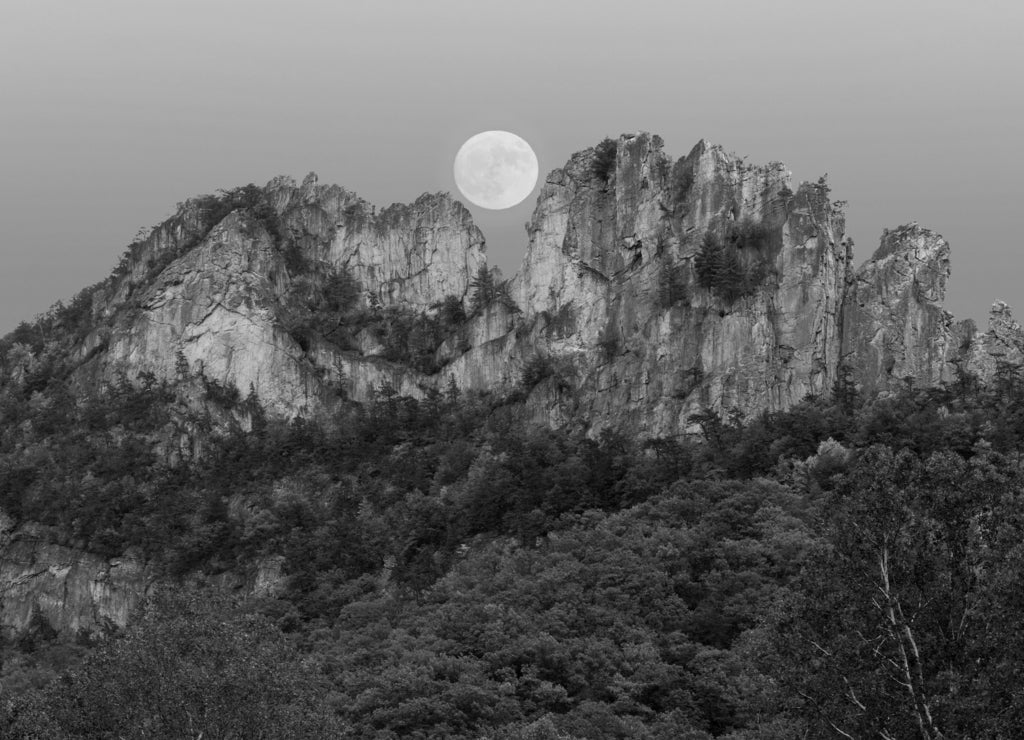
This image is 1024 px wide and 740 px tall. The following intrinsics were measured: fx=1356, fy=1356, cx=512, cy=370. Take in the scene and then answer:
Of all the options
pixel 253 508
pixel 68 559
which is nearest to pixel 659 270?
pixel 253 508

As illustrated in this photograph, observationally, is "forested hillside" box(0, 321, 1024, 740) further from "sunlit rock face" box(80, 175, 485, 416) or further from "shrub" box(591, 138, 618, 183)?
"shrub" box(591, 138, 618, 183)

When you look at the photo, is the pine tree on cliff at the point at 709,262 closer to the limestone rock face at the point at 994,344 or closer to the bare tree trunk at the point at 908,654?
the limestone rock face at the point at 994,344

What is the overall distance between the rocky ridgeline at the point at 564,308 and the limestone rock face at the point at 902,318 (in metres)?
0.09

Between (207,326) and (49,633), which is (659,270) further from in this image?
(49,633)

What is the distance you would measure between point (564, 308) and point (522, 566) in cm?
2041

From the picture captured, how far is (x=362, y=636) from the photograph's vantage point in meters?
45.6

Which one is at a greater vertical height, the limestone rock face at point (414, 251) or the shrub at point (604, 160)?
the shrub at point (604, 160)

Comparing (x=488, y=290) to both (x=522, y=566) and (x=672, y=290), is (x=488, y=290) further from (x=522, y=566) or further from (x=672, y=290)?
(x=522, y=566)

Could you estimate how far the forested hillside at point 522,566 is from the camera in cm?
2217

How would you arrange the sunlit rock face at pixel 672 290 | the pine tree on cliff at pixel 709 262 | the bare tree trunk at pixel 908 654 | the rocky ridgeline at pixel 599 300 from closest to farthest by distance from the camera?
1. the bare tree trunk at pixel 908 654
2. the rocky ridgeline at pixel 599 300
3. the sunlit rock face at pixel 672 290
4. the pine tree on cliff at pixel 709 262

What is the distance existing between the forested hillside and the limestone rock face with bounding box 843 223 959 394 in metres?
1.83

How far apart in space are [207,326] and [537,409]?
19353 millimetres

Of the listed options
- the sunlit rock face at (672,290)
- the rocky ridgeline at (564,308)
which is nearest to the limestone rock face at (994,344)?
the rocky ridgeline at (564,308)

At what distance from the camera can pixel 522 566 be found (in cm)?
4981
